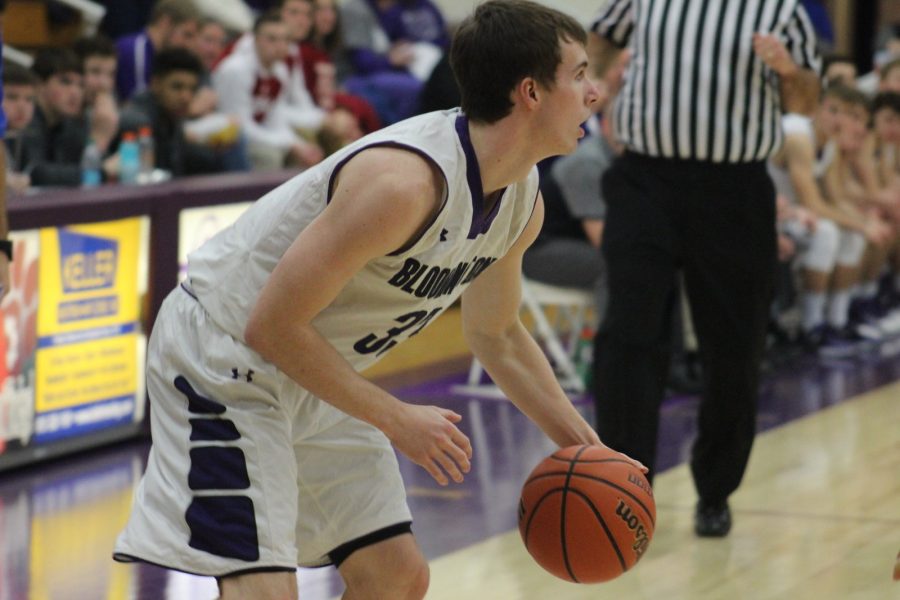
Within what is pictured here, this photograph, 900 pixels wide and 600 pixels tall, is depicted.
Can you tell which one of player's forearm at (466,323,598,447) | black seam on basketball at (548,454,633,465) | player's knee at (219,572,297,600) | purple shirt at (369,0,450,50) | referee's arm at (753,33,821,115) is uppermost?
referee's arm at (753,33,821,115)

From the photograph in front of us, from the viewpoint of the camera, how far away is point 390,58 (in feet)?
38.8

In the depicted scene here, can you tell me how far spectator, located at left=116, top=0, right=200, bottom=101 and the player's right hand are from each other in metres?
6.94

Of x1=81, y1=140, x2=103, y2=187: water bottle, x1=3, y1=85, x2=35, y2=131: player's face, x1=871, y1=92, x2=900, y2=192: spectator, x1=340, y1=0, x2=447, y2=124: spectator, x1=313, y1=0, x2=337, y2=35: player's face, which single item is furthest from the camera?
x1=340, y1=0, x2=447, y2=124: spectator

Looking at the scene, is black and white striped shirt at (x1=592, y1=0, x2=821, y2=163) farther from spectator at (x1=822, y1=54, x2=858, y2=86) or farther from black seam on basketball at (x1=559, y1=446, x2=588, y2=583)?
spectator at (x1=822, y1=54, x2=858, y2=86)

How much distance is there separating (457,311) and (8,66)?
332cm

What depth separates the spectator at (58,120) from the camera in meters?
7.69

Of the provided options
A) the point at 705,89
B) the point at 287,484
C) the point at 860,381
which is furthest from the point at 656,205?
the point at 860,381

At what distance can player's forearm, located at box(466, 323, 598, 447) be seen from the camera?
3354 mm

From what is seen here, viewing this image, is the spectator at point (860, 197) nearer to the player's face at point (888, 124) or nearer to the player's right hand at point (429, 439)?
the player's face at point (888, 124)

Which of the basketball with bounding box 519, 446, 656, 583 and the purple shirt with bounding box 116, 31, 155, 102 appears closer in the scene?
the basketball with bounding box 519, 446, 656, 583

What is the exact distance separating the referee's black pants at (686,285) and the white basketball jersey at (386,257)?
2.07 meters

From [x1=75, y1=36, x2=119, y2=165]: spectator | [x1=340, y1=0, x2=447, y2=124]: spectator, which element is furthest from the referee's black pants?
[x1=340, y1=0, x2=447, y2=124]: spectator

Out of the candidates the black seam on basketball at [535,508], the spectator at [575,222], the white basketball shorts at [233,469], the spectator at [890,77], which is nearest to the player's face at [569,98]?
the white basketball shorts at [233,469]

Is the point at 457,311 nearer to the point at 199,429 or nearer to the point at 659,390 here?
the point at 659,390
